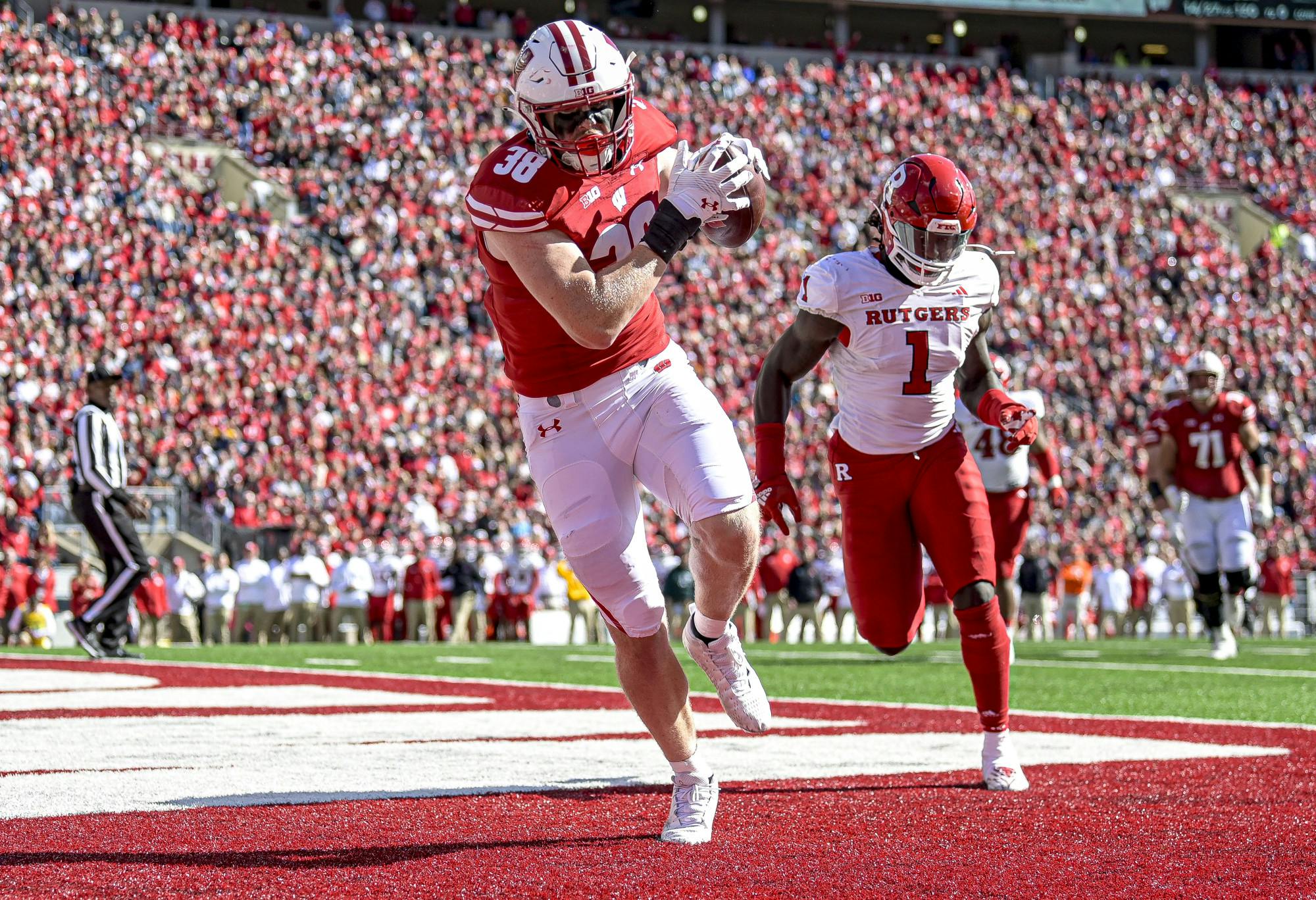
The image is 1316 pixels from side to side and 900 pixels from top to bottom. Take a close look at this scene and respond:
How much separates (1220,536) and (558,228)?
9759mm

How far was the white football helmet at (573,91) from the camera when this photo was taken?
4086 mm

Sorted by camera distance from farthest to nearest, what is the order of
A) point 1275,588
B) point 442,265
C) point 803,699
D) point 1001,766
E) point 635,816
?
1. point 442,265
2. point 1275,588
3. point 803,699
4. point 1001,766
5. point 635,816

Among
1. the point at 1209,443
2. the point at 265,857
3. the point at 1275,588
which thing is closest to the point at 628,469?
the point at 265,857

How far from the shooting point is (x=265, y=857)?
3.74 metres

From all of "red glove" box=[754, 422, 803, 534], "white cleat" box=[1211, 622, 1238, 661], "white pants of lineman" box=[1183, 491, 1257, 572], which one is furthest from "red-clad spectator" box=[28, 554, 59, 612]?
"red glove" box=[754, 422, 803, 534]

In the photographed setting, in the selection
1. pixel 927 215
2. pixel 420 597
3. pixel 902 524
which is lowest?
pixel 420 597

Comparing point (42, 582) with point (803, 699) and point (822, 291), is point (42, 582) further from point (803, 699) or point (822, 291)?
point (822, 291)

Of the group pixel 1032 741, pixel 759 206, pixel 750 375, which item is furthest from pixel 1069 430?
pixel 759 206

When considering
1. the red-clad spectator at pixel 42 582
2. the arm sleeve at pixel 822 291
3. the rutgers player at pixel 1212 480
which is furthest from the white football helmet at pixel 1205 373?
the red-clad spectator at pixel 42 582

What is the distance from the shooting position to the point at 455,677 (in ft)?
34.5

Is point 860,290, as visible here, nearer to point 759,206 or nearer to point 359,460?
point 759,206

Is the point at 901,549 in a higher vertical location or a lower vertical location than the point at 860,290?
lower

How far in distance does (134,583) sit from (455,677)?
99.8 inches

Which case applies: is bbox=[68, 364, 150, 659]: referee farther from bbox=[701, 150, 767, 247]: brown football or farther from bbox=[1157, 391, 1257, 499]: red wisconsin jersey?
bbox=[701, 150, 767, 247]: brown football
